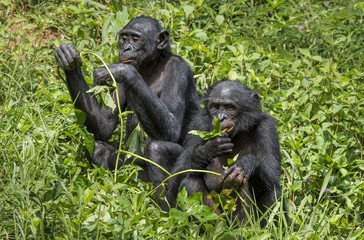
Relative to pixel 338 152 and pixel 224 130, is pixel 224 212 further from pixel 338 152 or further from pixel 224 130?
pixel 338 152

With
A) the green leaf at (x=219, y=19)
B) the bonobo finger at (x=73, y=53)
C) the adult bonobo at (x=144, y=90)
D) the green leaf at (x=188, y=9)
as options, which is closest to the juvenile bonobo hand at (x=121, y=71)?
the adult bonobo at (x=144, y=90)

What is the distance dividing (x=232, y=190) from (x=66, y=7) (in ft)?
14.2

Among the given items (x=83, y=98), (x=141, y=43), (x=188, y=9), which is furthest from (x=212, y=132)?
(x=188, y=9)

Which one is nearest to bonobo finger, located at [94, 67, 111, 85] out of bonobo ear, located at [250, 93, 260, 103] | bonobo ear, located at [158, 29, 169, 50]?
bonobo ear, located at [158, 29, 169, 50]

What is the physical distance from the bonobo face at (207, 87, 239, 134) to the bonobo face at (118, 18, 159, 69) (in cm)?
130

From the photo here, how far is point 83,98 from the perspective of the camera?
8.42m

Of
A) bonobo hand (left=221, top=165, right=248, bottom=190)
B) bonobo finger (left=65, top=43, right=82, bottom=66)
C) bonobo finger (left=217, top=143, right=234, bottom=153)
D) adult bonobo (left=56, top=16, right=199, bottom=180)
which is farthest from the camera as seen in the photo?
adult bonobo (left=56, top=16, right=199, bottom=180)

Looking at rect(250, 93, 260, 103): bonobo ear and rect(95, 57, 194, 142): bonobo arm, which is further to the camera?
rect(95, 57, 194, 142): bonobo arm

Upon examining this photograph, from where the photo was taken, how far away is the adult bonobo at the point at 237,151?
7305 millimetres

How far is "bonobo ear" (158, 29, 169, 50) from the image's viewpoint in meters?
8.85

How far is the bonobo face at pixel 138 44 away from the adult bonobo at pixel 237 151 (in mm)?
1132

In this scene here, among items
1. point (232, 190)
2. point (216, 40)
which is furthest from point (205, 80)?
point (232, 190)

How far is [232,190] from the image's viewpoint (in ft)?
23.8

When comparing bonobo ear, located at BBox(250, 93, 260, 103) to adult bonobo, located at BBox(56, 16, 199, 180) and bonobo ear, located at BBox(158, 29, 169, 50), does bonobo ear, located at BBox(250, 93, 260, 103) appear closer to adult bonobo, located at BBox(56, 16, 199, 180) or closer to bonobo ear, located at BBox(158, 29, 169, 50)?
adult bonobo, located at BBox(56, 16, 199, 180)
